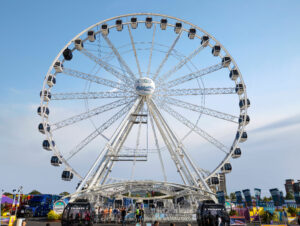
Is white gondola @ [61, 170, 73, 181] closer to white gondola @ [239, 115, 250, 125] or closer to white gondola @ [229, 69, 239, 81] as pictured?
white gondola @ [239, 115, 250, 125]

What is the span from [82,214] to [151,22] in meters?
22.7

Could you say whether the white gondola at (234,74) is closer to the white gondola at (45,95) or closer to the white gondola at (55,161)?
the white gondola at (45,95)

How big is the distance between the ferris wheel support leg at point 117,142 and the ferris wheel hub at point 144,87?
3.74ft

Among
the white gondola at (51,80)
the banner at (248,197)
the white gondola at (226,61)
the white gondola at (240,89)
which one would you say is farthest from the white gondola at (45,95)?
the banner at (248,197)

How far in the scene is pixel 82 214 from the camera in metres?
13.5

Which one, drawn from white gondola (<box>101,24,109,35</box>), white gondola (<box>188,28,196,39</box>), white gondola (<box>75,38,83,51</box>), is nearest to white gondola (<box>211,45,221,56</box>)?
white gondola (<box>188,28,196,39</box>)

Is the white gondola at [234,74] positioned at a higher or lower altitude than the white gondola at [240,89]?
higher

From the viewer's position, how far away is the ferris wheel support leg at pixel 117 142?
25163 mm

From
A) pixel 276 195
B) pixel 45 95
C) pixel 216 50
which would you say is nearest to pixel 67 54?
pixel 45 95

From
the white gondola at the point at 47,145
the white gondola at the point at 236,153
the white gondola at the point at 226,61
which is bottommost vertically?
the white gondola at the point at 236,153

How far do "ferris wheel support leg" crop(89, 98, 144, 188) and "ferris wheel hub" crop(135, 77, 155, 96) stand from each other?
114 cm

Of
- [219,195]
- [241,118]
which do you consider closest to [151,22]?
[241,118]

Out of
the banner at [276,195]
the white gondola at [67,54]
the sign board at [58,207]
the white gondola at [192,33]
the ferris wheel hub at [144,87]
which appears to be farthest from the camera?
the white gondola at [192,33]

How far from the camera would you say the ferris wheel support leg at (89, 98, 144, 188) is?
25.2 metres
